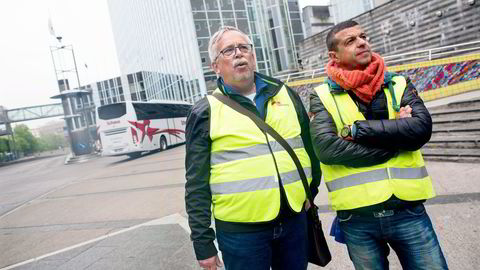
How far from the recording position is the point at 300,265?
6.13 feet

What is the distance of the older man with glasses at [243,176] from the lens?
1.71 metres

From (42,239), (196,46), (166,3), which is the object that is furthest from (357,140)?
(166,3)

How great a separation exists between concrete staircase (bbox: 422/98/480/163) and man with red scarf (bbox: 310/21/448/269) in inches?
180

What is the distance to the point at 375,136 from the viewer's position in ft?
5.27

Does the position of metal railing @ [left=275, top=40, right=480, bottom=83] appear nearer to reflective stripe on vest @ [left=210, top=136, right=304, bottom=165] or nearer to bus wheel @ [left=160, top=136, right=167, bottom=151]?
bus wheel @ [left=160, top=136, right=167, bottom=151]

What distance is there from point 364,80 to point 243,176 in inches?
31.7

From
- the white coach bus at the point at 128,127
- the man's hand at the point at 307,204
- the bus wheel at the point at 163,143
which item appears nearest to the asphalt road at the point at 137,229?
the man's hand at the point at 307,204

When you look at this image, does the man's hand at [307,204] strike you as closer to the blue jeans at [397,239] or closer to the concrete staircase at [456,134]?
the blue jeans at [397,239]

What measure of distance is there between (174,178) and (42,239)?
3.86 meters

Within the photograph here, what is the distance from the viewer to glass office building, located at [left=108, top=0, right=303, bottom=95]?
2723 cm

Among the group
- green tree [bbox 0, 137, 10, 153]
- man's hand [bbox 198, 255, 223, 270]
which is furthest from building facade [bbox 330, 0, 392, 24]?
green tree [bbox 0, 137, 10, 153]

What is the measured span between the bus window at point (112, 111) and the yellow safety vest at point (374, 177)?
52.4 feet

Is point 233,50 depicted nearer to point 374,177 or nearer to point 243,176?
point 243,176

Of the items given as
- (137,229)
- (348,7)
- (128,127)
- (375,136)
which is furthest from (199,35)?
(375,136)
